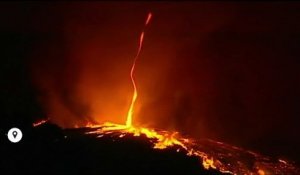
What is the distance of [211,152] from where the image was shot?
12406mm

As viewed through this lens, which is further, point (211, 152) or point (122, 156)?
point (211, 152)

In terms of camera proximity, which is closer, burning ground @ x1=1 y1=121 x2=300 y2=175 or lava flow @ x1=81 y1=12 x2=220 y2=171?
burning ground @ x1=1 y1=121 x2=300 y2=175

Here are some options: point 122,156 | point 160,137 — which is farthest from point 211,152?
point 122,156

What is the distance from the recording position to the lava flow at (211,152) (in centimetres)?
1156

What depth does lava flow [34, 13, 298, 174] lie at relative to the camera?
37.9ft

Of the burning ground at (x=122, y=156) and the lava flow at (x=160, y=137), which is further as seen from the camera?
the lava flow at (x=160, y=137)

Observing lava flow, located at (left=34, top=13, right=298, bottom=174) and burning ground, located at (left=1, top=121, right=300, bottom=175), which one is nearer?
burning ground, located at (left=1, top=121, right=300, bottom=175)

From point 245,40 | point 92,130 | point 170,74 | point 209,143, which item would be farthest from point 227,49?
point 92,130

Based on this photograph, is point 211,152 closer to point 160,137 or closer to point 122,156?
point 160,137

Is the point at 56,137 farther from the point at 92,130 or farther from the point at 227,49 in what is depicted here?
the point at 227,49

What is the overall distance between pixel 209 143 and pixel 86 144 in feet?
11.3

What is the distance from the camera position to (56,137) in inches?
456

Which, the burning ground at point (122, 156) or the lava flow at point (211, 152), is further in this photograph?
the lava flow at point (211, 152)

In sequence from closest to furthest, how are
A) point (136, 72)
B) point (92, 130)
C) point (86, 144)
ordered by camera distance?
point (86, 144) → point (92, 130) → point (136, 72)
